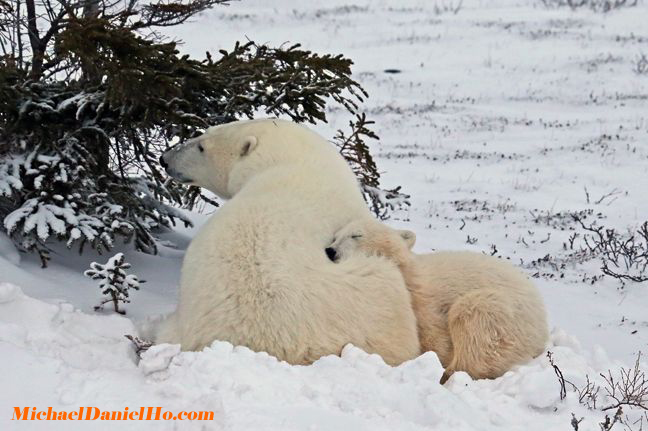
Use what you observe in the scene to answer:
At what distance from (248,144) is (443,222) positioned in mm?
5476

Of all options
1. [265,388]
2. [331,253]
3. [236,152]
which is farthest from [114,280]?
[265,388]

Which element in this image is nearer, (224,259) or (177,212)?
(224,259)

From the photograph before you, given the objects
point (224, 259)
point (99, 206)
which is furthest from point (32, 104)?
point (224, 259)

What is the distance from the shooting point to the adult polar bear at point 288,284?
12.2 feet

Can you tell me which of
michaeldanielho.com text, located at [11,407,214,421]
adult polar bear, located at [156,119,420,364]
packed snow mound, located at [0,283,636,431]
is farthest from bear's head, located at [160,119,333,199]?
michaeldanielho.com text, located at [11,407,214,421]

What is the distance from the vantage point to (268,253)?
153 inches

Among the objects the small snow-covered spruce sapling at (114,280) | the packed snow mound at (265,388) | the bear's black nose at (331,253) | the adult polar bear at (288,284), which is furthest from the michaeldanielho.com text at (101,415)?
the small snow-covered spruce sapling at (114,280)

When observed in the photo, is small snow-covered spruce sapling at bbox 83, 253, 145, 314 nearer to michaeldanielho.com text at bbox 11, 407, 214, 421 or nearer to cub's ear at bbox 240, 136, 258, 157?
cub's ear at bbox 240, 136, 258, 157

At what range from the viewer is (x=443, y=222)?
10.1 metres

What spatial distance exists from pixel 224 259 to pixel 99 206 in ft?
5.75

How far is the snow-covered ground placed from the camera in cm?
315

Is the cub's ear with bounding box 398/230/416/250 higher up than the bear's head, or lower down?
lower down

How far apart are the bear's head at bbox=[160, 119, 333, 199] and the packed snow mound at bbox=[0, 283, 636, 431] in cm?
157

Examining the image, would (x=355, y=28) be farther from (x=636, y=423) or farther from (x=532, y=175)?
(x=636, y=423)
